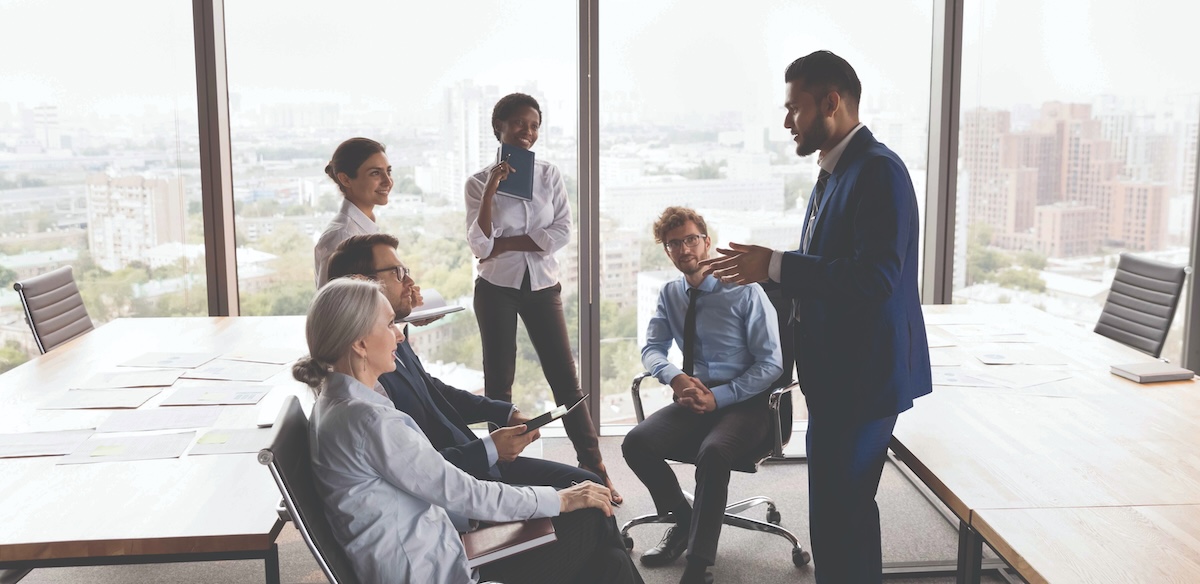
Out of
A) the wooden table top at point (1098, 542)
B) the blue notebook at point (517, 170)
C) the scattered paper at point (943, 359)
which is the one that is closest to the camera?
the wooden table top at point (1098, 542)

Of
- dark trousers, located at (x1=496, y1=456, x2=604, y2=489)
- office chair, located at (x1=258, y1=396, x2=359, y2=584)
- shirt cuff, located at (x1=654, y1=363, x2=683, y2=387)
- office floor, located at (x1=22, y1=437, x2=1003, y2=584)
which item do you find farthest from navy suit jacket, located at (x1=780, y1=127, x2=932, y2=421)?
office chair, located at (x1=258, y1=396, x2=359, y2=584)

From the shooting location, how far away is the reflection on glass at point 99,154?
180 inches

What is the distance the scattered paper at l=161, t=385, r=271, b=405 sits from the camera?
285 cm

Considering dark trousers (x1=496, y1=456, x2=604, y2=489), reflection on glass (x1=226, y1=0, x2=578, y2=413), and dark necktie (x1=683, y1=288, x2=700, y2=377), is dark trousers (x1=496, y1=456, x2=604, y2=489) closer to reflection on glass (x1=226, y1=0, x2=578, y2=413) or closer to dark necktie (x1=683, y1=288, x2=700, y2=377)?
dark necktie (x1=683, y1=288, x2=700, y2=377)

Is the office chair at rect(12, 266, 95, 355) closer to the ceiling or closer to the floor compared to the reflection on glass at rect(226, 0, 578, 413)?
closer to the floor

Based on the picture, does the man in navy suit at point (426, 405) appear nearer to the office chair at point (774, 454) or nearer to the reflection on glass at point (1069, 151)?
the office chair at point (774, 454)

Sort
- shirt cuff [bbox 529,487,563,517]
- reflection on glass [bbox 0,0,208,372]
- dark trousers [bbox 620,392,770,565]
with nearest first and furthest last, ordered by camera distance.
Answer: shirt cuff [bbox 529,487,563,517] < dark trousers [bbox 620,392,770,565] < reflection on glass [bbox 0,0,208,372]

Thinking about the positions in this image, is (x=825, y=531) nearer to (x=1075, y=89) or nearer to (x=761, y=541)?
(x=761, y=541)

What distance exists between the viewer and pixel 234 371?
3.24m

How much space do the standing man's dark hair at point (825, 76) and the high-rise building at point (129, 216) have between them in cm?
345

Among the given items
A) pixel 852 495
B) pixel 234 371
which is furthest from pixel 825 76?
pixel 234 371

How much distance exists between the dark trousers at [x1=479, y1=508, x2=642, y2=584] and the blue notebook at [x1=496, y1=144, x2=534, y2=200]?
1930 millimetres

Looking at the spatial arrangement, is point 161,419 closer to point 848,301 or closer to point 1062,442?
point 848,301

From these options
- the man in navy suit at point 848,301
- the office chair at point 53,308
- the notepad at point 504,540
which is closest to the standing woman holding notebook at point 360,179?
the office chair at point 53,308
